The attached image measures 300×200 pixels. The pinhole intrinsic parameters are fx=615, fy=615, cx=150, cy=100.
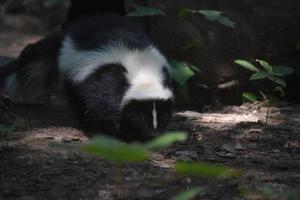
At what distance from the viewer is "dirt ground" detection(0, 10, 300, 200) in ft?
12.2

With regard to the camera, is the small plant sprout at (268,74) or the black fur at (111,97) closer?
the black fur at (111,97)

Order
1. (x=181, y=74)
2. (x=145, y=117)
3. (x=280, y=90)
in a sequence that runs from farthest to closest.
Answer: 1. (x=280, y=90)
2. (x=181, y=74)
3. (x=145, y=117)

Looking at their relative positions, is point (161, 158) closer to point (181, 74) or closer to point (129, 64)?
point (129, 64)

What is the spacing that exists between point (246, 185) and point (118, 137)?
1.69 metres

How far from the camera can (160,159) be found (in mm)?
4520

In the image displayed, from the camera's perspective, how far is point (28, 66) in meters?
5.97

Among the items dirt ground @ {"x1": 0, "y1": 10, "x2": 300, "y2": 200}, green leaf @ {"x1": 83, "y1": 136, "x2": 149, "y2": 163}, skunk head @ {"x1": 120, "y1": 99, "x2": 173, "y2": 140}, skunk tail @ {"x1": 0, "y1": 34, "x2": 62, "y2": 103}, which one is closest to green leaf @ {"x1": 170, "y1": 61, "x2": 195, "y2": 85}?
dirt ground @ {"x1": 0, "y1": 10, "x2": 300, "y2": 200}

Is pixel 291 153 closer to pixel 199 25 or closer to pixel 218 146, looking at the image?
pixel 218 146

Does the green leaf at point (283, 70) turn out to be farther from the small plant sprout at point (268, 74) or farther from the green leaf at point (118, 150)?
the green leaf at point (118, 150)

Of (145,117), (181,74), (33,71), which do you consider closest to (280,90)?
(181,74)

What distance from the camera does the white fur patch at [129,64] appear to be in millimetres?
5059

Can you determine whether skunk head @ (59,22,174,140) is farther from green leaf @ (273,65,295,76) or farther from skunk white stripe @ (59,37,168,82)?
green leaf @ (273,65,295,76)

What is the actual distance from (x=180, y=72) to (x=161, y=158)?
4.60 ft

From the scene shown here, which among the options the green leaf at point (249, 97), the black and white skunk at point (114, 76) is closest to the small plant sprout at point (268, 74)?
the green leaf at point (249, 97)
